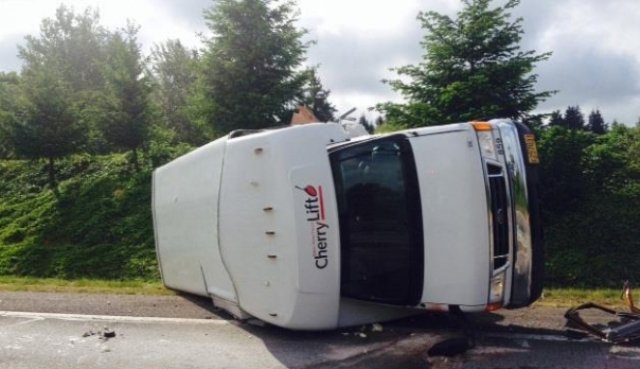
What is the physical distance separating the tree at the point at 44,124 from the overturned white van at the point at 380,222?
11695 mm

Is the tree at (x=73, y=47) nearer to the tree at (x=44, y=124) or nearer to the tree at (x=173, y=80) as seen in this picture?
the tree at (x=173, y=80)

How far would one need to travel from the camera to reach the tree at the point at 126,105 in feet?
51.1

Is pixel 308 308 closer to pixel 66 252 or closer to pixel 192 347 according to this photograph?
pixel 192 347

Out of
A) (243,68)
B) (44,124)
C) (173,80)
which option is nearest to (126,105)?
(44,124)

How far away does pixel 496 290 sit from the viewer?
4.80m

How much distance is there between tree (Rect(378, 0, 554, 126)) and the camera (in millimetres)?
10320

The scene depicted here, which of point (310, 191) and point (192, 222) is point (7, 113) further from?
point (310, 191)

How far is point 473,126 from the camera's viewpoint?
4883 millimetres

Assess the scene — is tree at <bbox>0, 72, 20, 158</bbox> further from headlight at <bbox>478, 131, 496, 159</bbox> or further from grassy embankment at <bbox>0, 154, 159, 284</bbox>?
headlight at <bbox>478, 131, 496, 159</bbox>

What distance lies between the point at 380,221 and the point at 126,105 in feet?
40.1

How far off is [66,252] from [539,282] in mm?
11039

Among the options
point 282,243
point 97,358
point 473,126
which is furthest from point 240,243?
point 473,126

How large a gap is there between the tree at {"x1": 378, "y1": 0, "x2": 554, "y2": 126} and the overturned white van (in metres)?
5.37

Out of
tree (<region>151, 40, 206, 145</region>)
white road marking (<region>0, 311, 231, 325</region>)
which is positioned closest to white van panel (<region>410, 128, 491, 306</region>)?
white road marking (<region>0, 311, 231, 325</region>)
